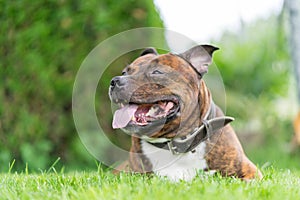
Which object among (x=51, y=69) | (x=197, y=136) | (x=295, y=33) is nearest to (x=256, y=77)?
(x=295, y=33)

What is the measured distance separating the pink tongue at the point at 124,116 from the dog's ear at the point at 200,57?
503mm

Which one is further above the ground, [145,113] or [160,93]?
[160,93]

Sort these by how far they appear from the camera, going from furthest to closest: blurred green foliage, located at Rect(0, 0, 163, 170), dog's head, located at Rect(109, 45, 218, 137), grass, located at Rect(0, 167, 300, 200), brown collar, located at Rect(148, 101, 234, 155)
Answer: blurred green foliage, located at Rect(0, 0, 163, 170) → brown collar, located at Rect(148, 101, 234, 155) → dog's head, located at Rect(109, 45, 218, 137) → grass, located at Rect(0, 167, 300, 200)

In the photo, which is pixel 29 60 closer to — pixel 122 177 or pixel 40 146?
pixel 40 146

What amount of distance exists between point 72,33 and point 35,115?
3.23 ft

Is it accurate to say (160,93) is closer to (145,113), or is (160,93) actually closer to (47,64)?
(145,113)

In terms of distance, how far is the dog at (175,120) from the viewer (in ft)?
10.5

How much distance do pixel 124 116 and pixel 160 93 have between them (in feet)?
0.85

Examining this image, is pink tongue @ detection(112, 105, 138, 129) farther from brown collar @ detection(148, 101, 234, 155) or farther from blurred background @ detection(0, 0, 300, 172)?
blurred background @ detection(0, 0, 300, 172)

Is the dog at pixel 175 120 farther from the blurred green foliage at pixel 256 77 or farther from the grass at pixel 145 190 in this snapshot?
the blurred green foliage at pixel 256 77

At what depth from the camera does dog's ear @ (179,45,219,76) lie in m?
3.41

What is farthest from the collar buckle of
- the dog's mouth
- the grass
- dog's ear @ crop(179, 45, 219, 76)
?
dog's ear @ crop(179, 45, 219, 76)

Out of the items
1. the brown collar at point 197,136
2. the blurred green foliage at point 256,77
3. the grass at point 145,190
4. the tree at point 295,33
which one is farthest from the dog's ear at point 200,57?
the blurred green foliage at point 256,77

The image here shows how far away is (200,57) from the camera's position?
3.44 meters
